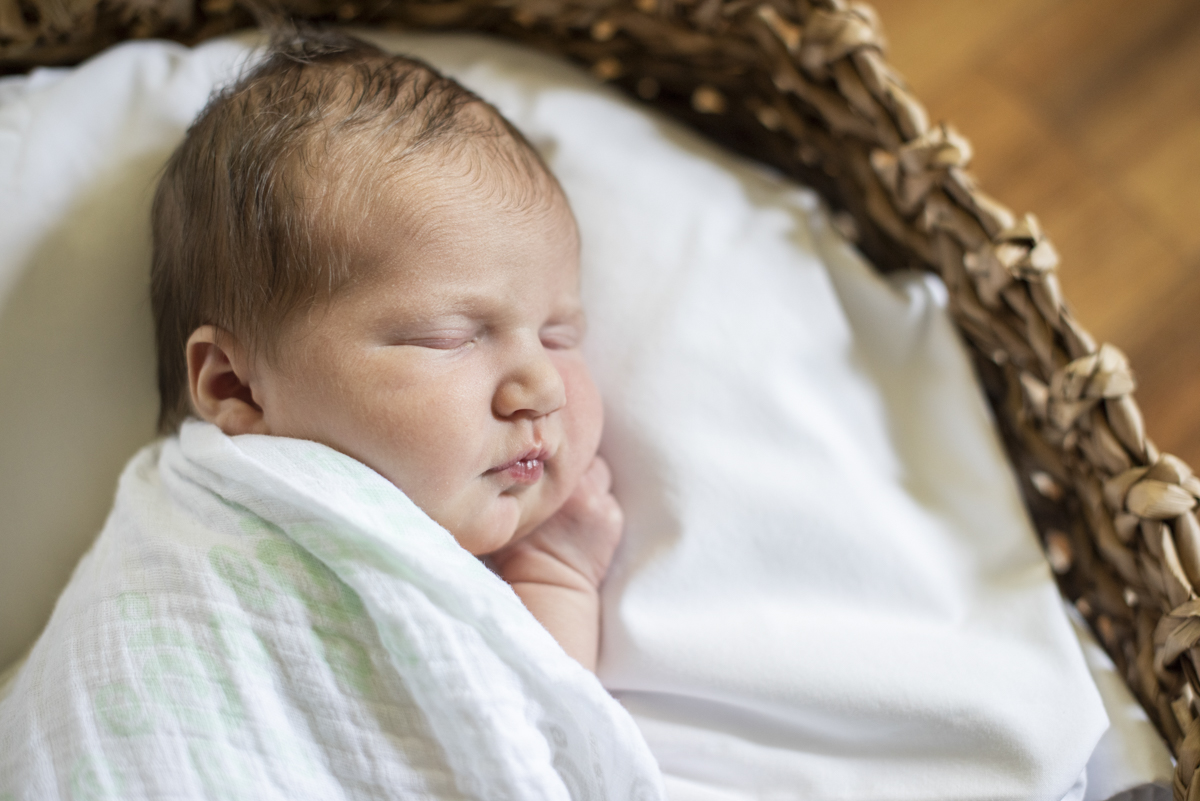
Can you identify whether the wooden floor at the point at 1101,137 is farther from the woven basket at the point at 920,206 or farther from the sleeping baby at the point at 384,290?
the sleeping baby at the point at 384,290

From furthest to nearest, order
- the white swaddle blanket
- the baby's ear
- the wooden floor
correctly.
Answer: the wooden floor
the baby's ear
the white swaddle blanket

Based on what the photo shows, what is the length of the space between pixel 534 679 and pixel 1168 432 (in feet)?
2.78

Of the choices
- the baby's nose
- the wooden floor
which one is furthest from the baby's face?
the wooden floor

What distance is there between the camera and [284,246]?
69 centimetres

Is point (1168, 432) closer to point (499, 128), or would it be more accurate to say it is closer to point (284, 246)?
point (499, 128)

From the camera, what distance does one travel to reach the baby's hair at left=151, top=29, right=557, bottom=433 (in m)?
0.69

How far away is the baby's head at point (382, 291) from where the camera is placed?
2.24 feet

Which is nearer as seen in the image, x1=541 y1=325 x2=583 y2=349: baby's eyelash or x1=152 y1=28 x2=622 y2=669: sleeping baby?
x1=152 y1=28 x2=622 y2=669: sleeping baby

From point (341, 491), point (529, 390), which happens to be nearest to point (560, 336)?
point (529, 390)

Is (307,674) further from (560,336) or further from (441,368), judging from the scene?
(560,336)

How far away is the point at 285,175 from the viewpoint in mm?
697

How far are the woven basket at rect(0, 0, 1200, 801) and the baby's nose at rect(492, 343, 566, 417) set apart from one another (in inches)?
17.0

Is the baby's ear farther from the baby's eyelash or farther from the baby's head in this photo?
the baby's eyelash

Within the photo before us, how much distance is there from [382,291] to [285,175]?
12 cm
